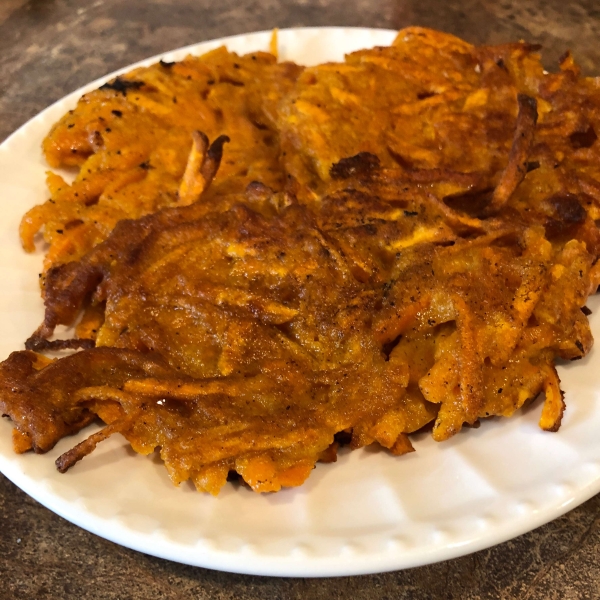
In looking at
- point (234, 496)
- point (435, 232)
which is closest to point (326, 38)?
point (435, 232)

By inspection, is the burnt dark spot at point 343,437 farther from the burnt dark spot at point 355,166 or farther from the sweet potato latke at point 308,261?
the burnt dark spot at point 355,166

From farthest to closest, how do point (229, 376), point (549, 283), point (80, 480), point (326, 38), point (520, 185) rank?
point (326, 38)
point (520, 185)
point (549, 283)
point (229, 376)
point (80, 480)

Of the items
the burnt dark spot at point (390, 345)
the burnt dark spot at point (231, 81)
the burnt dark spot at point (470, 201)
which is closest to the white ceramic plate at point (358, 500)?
the burnt dark spot at point (390, 345)

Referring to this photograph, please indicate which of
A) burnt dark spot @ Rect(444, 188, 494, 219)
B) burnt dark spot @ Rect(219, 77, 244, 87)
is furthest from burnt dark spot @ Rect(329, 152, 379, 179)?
burnt dark spot @ Rect(219, 77, 244, 87)

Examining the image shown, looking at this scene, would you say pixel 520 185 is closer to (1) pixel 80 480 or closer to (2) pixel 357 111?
(2) pixel 357 111

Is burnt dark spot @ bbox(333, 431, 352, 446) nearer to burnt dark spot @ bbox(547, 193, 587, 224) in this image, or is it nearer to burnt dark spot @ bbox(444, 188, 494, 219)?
burnt dark spot @ bbox(444, 188, 494, 219)

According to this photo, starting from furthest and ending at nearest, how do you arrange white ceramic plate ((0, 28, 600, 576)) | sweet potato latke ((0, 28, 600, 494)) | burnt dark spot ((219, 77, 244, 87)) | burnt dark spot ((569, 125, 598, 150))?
burnt dark spot ((219, 77, 244, 87)) → burnt dark spot ((569, 125, 598, 150)) → sweet potato latke ((0, 28, 600, 494)) → white ceramic plate ((0, 28, 600, 576))
